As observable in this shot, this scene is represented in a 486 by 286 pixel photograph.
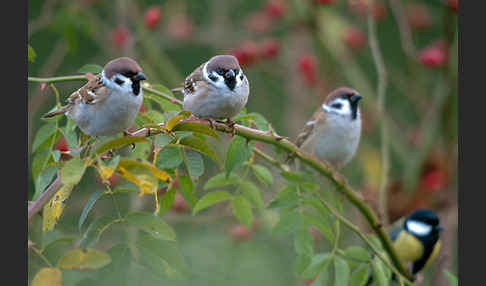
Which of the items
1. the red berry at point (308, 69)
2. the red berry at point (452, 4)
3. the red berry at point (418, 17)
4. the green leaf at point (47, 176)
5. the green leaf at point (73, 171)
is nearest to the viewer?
the green leaf at point (73, 171)

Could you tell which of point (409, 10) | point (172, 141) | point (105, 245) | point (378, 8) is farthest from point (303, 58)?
point (172, 141)

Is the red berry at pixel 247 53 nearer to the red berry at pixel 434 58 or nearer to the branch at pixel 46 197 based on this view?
the red berry at pixel 434 58

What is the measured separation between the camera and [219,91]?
7.73 ft

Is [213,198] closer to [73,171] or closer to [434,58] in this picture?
[73,171]

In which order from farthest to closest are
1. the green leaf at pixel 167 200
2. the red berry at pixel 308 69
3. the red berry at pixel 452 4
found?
the red berry at pixel 308 69 → the red berry at pixel 452 4 → the green leaf at pixel 167 200

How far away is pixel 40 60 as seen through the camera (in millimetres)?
4953

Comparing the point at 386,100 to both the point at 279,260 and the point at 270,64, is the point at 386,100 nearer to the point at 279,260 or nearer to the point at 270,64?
the point at 270,64

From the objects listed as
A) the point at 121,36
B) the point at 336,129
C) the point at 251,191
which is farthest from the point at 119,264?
the point at 121,36

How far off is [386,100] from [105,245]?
9.52 ft

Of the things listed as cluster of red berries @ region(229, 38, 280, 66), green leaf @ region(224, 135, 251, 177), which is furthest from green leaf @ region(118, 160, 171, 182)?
cluster of red berries @ region(229, 38, 280, 66)

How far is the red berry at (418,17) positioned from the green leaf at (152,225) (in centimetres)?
369

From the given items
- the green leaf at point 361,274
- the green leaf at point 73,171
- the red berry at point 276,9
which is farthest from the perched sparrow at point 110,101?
the red berry at point 276,9

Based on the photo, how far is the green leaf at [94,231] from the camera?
1.47m

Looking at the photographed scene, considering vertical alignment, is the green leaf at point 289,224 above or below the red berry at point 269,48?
below
